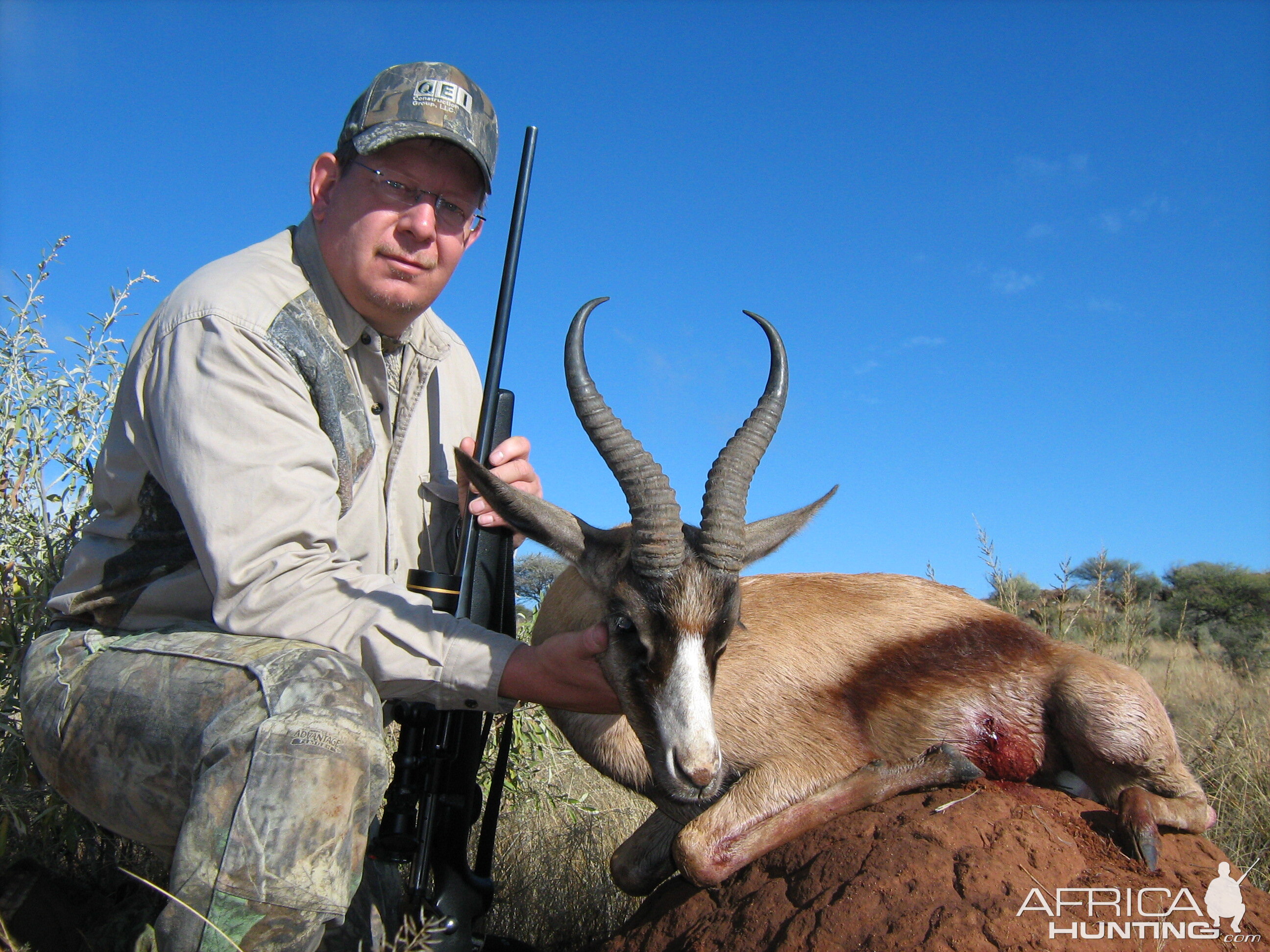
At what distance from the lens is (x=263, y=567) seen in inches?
128

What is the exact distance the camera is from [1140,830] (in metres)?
3.35

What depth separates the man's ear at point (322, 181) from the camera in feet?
14.2

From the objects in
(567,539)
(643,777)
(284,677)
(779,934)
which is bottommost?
(779,934)

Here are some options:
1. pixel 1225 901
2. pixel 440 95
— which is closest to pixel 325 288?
pixel 440 95

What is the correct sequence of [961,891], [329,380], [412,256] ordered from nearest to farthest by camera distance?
1. [961,891]
2. [329,380]
3. [412,256]

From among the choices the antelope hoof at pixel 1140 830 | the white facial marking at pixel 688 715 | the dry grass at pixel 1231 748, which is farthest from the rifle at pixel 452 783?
the dry grass at pixel 1231 748

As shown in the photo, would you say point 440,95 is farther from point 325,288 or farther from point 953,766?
point 953,766

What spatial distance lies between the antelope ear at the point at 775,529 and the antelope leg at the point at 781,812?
107cm

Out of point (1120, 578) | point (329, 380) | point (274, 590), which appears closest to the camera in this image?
point (274, 590)

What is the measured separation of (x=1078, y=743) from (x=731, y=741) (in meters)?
1.50

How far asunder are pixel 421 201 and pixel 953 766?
334 centimetres

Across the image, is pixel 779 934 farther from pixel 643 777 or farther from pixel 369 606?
pixel 369 606

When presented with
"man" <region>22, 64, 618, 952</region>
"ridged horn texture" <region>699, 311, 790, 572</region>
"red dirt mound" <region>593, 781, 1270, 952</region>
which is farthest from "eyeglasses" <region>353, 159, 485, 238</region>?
"red dirt mound" <region>593, 781, 1270, 952</region>

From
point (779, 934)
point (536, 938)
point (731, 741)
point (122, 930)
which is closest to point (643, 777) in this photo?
point (731, 741)
